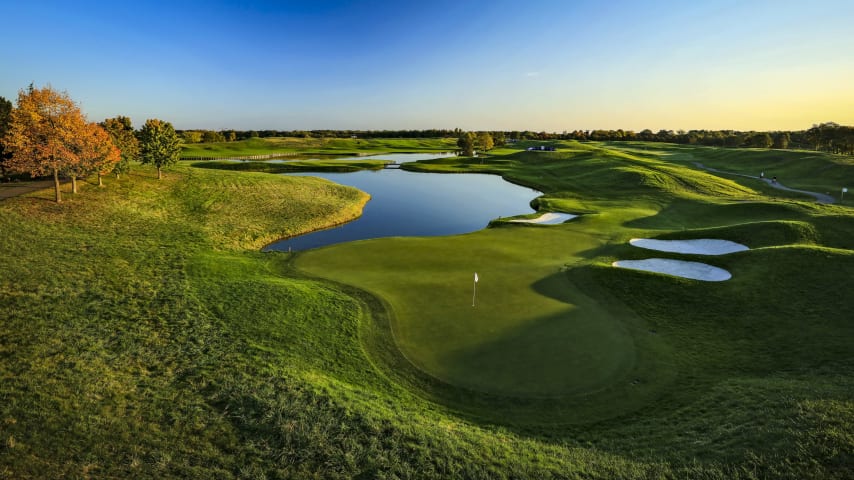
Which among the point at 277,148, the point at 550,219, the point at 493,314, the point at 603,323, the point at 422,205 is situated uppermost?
the point at 277,148

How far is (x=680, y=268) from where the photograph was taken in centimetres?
2375

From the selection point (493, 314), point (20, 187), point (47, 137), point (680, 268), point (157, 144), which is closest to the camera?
point (493, 314)

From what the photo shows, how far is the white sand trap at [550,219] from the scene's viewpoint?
39572 mm

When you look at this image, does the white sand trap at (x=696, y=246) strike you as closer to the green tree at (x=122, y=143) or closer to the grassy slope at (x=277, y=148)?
the green tree at (x=122, y=143)

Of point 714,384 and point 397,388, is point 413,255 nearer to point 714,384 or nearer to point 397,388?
point 397,388

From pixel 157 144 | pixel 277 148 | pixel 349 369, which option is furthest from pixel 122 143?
pixel 277 148

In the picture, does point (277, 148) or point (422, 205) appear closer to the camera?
point (422, 205)

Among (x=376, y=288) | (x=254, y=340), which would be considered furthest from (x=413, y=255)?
(x=254, y=340)

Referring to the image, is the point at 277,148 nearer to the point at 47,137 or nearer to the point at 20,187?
the point at 20,187

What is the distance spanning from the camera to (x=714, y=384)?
42.4ft

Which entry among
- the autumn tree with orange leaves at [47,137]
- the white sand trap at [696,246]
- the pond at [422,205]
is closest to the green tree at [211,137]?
the pond at [422,205]

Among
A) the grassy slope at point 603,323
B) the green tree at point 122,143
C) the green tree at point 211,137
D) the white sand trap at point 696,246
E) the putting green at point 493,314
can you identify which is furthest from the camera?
the green tree at point 211,137

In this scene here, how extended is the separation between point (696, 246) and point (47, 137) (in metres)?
51.0

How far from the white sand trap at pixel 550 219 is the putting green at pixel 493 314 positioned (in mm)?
9870
